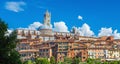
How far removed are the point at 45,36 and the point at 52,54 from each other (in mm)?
28263

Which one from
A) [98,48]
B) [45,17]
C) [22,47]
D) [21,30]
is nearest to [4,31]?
[98,48]

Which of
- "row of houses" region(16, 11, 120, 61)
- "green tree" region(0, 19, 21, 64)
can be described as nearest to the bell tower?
"row of houses" region(16, 11, 120, 61)

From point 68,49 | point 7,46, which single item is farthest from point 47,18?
point 7,46

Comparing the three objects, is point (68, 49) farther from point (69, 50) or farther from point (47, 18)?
point (47, 18)

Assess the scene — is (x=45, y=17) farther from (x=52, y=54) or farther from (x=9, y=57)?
(x=9, y=57)

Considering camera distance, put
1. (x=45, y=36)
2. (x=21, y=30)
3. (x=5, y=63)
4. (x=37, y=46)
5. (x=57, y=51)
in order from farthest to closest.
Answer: (x=21, y=30) → (x=45, y=36) → (x=37, y=46) → (x=57, y=51) → (x=5, y=63)

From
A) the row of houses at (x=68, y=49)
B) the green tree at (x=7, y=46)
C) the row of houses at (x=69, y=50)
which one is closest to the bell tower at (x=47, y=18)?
the row of houses at (x=68, y=49)

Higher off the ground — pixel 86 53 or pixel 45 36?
pixel 45 36

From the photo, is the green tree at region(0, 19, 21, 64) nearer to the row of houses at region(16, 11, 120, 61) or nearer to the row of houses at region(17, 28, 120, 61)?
the row of houses at region(16, 11, 120, 61)

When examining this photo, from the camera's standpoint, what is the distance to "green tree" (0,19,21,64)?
18.2 meters

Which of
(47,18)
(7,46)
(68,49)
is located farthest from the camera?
(47,18)

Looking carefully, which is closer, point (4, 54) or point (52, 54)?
point (4, 54)

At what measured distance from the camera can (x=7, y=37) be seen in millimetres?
18672

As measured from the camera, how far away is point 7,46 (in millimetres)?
18469
